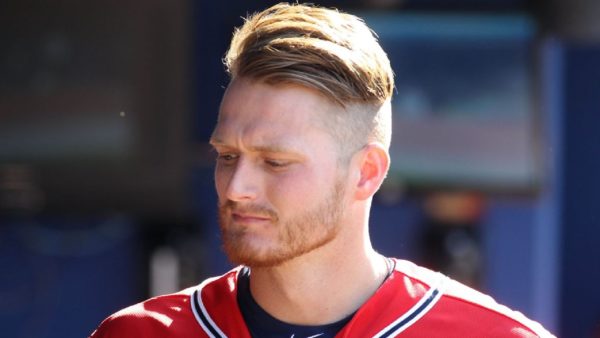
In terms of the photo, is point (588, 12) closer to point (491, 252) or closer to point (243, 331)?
point (491, 252)

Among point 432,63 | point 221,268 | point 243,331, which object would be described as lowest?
Result: point 221,268

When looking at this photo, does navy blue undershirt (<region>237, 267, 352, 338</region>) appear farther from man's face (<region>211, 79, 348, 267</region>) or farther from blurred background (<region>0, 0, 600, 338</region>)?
blurred background (<region>0, 0, 600, 338</region>)

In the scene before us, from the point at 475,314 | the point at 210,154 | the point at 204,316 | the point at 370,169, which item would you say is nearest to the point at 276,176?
the point at 370,169

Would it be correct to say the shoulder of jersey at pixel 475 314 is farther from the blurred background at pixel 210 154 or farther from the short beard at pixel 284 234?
the blurred background at pixel 210 154

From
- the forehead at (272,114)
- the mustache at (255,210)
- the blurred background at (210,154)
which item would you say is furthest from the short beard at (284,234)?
the blurred background at (210,154)

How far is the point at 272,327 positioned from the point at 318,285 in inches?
4.6

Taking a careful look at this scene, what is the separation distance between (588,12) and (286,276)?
2397 mm

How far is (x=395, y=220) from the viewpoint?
543 cm

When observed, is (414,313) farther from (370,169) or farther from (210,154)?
(210,154)

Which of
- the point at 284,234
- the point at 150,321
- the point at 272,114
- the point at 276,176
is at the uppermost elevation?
the point at 272,114

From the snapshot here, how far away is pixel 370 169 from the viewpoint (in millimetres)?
2756

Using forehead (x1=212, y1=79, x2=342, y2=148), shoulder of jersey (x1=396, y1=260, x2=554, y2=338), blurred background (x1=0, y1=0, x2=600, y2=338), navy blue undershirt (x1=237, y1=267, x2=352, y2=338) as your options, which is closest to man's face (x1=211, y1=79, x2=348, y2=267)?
forehead (x1=212, y1=79, x2=342, y2=148)

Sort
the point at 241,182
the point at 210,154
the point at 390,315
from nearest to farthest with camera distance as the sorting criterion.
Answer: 1. the point at 241,182
2. the point at 390,315
3. the point at 210,154


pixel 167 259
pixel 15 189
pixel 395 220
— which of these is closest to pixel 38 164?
pixel 15 189
